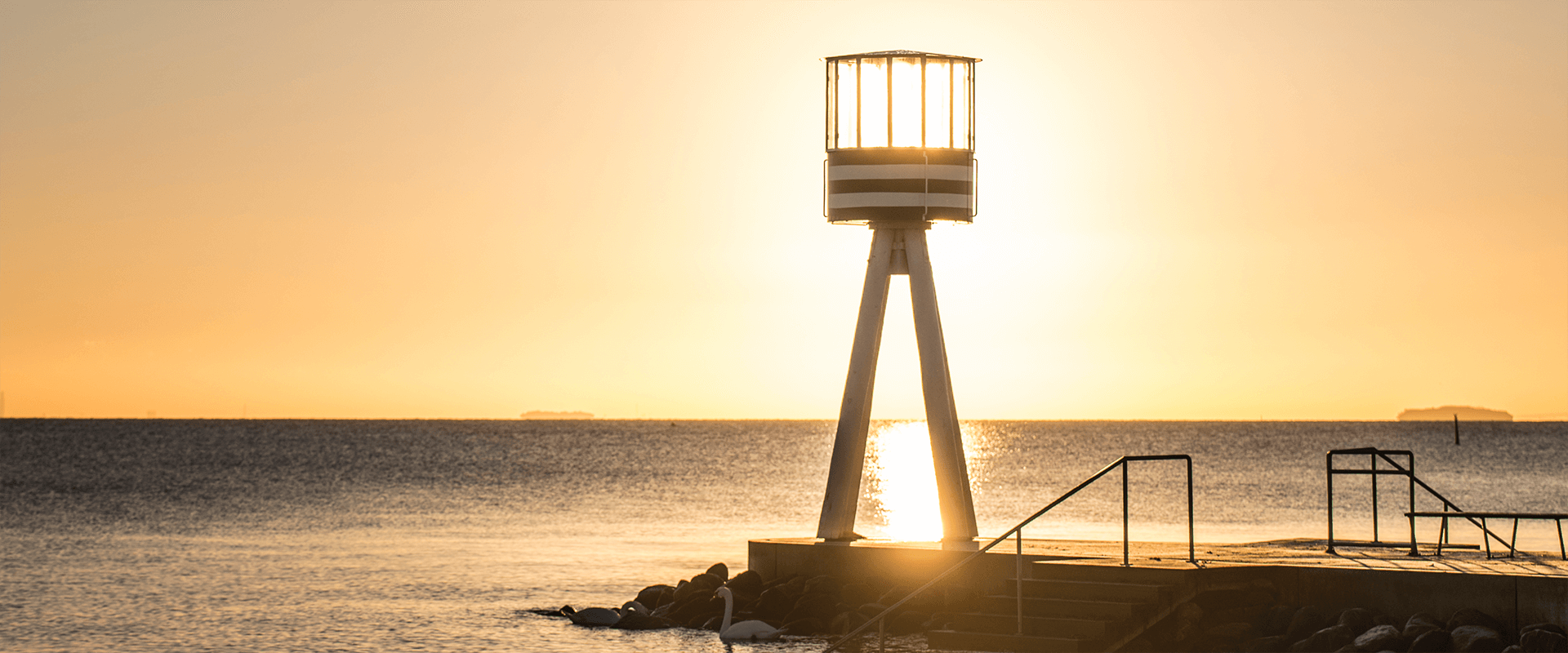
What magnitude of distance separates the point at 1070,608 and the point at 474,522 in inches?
1356

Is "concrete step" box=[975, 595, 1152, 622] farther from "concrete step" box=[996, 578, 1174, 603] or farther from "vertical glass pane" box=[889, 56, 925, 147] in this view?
"vertical glass pane" box=[889, 56, 925, 147]

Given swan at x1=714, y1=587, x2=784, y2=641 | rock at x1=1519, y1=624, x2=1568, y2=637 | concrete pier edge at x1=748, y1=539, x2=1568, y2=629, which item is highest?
concrete pier edge at x1=748, y1=539, x2=1568, y2=629

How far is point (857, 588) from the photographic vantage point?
2052 cm

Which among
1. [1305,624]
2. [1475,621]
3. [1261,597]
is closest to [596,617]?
[1261,597]

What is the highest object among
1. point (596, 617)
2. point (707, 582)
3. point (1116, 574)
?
point (1116, 574)

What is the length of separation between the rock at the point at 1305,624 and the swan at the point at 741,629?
619 centimetres

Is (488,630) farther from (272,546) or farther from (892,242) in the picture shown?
(272,546)

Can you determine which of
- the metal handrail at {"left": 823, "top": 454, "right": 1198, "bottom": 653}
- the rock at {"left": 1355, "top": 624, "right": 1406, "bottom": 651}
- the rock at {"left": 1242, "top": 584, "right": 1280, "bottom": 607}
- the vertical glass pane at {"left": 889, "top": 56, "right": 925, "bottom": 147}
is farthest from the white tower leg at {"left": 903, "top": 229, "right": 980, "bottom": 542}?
the rock at {"left": 1355, "top": 624, "right": 1406, "bottom": 651}

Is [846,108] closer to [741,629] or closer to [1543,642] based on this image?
[741,629]

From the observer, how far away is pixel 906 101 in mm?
22312

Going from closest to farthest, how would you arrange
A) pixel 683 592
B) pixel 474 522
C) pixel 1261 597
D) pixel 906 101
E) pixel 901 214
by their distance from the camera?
pixel 1261 597, pixel 901 214, pixel 906 101, pixel 683 592, pixel 474 522

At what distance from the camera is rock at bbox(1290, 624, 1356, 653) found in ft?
54.0

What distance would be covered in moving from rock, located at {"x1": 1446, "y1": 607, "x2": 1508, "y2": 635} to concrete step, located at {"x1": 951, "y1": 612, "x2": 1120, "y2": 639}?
124 inches

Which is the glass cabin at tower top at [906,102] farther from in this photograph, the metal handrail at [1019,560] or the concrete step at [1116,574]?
the concrete step at [1116,574]
